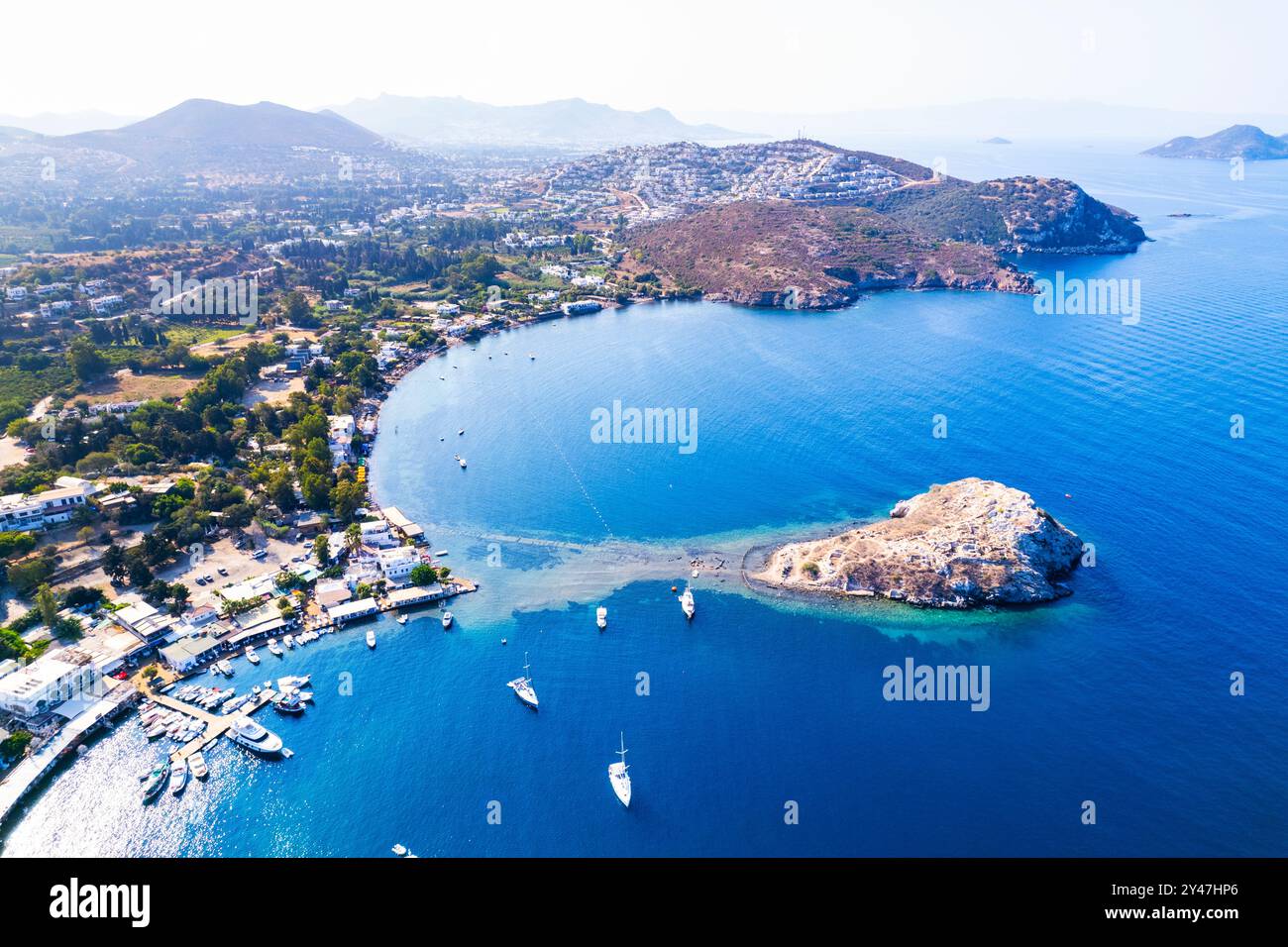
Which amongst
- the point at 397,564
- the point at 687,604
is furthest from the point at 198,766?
the point at 687,604

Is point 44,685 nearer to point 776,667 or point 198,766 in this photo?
point 198,766

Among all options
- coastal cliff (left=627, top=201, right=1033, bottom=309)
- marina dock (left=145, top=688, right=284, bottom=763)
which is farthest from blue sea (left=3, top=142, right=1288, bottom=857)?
coastal cliff (left=627, top=201, right=1033, bottom=309)

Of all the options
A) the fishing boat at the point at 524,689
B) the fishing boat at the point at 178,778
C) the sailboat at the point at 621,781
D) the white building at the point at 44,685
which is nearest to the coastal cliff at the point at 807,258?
the fishing boat at the point at 524,689

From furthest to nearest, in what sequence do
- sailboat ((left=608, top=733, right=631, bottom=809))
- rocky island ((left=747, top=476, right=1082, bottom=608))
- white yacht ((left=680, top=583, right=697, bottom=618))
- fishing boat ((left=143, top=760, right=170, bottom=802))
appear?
rocky island ((left=747, top=476, right=1082, bottom=608)), white yacht ((left=680, top=583, right=697, bottom=618)), fishing boat ((left=143, top=760, right=170, bottom=802)), sailboat ((left=608, top=733, right=631, bottom=809))

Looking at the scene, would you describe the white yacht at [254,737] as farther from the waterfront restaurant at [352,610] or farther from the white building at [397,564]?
the white building at [397,564]

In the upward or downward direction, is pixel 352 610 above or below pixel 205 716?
above

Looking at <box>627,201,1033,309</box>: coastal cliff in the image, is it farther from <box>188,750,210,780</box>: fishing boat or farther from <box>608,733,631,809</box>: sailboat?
<box>188,750,210,780</box>: fishing boat
